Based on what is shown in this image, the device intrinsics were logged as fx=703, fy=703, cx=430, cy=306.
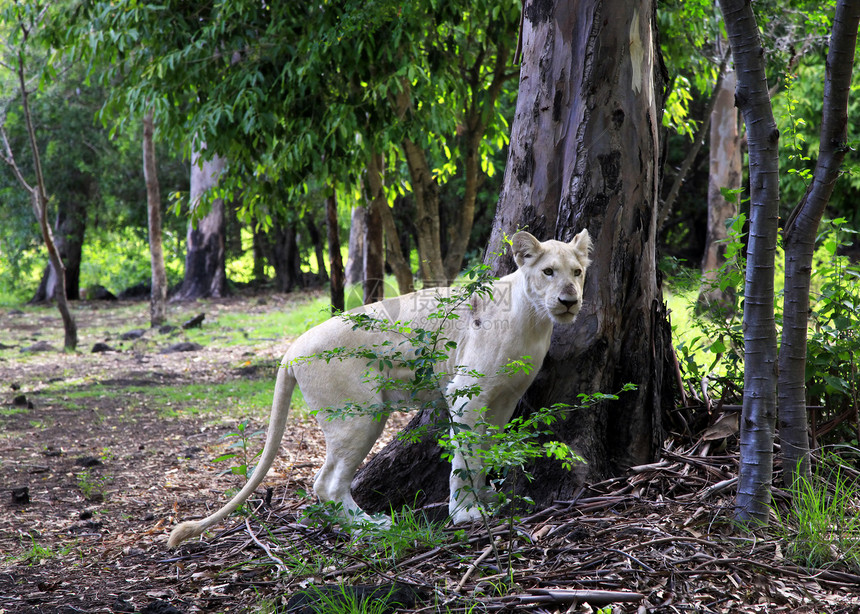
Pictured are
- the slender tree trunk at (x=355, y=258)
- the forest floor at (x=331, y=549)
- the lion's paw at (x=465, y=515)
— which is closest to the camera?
the forest floor at (x=331, y=549)

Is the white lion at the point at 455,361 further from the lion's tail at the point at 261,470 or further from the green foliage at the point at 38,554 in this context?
the green foliage at the point at 38,554

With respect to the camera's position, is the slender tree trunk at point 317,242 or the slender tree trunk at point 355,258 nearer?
the slender tree trunk at point 355,258

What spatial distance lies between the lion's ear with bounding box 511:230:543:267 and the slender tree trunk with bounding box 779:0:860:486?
1.18 m

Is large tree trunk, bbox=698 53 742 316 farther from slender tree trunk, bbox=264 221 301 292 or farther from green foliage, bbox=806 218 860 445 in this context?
slender tree trunk, bbox=264 221 301 292

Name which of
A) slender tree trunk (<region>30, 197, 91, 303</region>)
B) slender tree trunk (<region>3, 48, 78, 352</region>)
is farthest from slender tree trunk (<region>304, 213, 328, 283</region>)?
slender tree trunk (<region>3, 48, 78, 352</region>)

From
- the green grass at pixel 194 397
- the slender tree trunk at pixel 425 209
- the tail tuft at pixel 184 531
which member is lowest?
the green grass at pixel 194 397

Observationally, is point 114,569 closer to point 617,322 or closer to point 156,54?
point 617,322

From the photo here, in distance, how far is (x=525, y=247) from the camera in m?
3.62

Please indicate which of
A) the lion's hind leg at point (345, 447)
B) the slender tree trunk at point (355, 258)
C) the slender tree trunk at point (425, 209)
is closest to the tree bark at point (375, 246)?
the slender tree trunk at point (425, 209)

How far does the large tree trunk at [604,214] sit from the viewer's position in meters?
4.06

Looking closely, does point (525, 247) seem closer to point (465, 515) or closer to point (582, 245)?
point (582, 245)

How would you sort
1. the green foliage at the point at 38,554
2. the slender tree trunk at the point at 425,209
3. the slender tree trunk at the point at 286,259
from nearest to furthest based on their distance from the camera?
the green foliage at the point at 38,554 → the slender tree trunk at the point at 425,209 → the slender tree trunk at the point at 286,259

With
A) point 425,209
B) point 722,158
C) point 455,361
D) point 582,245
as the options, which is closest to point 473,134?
point 425,209

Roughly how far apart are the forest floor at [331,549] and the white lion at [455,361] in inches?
11.8
